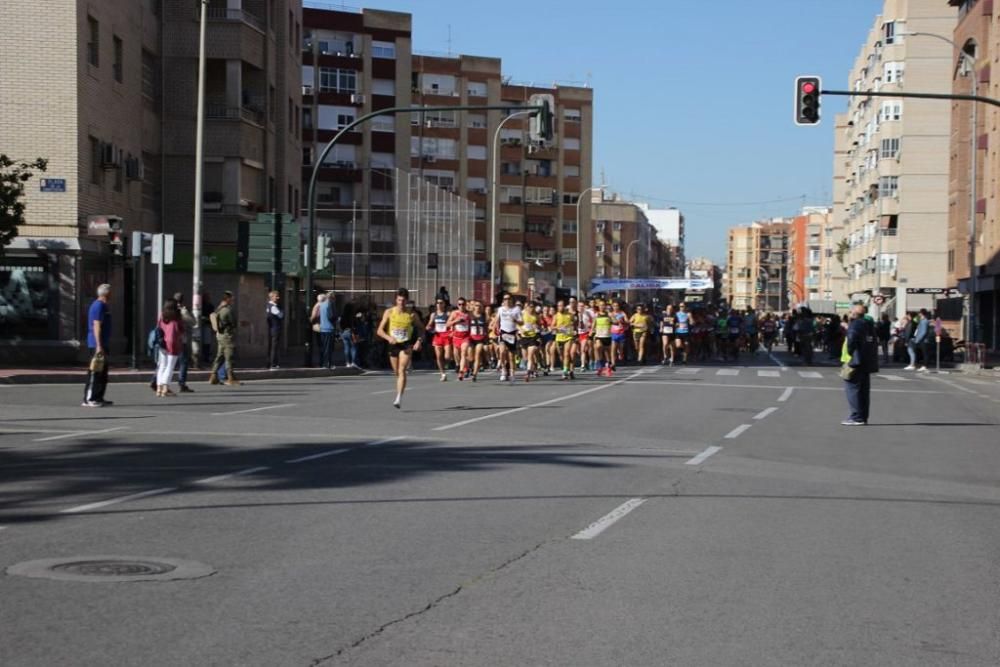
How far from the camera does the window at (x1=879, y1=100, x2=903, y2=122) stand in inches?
3575

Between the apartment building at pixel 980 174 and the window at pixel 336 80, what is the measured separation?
32765mm

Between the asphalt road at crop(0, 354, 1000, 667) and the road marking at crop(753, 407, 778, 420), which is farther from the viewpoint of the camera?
the road marking at crop(753, 407, 778, 420)

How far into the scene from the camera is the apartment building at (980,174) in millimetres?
64938

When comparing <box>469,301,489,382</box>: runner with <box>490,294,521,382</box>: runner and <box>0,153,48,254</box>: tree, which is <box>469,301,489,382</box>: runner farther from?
<box>0,153,48,254</box>: tree

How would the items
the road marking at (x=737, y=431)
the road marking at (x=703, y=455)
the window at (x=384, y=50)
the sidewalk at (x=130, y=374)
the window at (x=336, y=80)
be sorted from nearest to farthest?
the road marking at (x=703, y=455) < the road marking at (x=737, y=431) < the sidewalk at (x=130, y=374) < the window at (x=336, y=80) < the window at (x=384, y=50)

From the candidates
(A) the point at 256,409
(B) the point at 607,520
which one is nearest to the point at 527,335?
(A) the point at 256,409

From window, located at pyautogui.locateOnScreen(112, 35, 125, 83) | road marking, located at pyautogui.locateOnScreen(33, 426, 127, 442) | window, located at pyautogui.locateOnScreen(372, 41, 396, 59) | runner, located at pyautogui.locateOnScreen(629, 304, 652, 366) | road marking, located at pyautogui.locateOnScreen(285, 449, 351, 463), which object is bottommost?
road marking, located at pyautogui.locateOnScreen(33, 426, 127, 442)

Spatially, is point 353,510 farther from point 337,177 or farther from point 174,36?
point 337,177

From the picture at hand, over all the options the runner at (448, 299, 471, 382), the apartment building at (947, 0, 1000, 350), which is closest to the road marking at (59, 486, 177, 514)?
the runner at (448, 299, 471, 382)

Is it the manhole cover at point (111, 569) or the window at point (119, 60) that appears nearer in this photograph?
the manhole cover at point (111, 569)

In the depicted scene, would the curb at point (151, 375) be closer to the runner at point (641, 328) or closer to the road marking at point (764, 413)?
the runner at point (641, 328)

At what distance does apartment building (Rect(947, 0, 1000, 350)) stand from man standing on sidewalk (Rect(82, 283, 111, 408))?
4656 cm

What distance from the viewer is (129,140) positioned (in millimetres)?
38594

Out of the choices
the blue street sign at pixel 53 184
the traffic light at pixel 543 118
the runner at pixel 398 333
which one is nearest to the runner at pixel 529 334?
the traffic light at pixel 543 118
